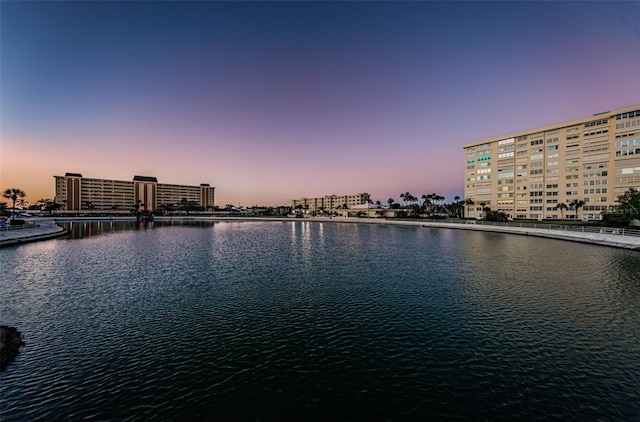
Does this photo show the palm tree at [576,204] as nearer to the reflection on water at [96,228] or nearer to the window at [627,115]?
the window at [627,115]

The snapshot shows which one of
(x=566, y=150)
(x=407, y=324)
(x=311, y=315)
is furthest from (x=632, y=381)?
(x=566, y=150)

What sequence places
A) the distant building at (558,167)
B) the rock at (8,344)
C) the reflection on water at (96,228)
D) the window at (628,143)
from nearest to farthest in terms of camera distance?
the rock at (8,344) < the reflection on water at (96,228) < the window at (628,143) < the distant building at (558,167)

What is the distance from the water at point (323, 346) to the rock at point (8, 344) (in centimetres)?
35

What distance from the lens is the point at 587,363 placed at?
11.4 meters

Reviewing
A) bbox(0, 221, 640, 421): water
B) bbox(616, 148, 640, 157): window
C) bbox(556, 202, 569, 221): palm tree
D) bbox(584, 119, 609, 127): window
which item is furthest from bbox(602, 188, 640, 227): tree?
bbox(584, 119, 609, 127): window

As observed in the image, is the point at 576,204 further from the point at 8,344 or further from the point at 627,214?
the point at 8,344

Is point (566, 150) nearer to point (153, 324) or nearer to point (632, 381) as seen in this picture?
point (632, 381)

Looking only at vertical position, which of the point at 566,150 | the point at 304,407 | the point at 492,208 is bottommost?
the point at 304,407

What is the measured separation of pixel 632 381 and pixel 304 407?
12.0 metres

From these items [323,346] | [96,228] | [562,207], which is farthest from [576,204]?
[96,228]

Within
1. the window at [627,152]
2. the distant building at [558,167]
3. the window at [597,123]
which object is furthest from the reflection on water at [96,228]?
the window at [597,123]

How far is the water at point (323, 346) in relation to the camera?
9125mm

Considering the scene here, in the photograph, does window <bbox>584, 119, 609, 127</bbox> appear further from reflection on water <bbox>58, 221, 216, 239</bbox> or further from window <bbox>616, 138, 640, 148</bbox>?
reflection on water <bbox>58, 221, 216, 239</bbox>

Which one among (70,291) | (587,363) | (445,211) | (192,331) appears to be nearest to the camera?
(587,363)
